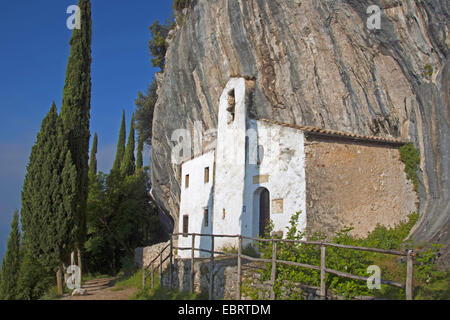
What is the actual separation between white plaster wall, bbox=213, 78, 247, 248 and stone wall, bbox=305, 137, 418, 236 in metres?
3.04

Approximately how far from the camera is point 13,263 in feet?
52.2

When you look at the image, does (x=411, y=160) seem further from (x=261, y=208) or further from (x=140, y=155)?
(x=140, y=155)

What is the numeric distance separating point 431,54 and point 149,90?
73.8 ft

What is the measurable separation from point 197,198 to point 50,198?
6099 mm

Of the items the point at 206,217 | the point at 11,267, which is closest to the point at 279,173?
the point at 206,217

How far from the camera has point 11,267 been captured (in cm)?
1580

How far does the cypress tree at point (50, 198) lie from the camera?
12.5 m

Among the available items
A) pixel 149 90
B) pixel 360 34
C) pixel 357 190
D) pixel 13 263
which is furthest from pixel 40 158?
pixel 149 90

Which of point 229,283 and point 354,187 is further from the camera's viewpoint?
point 354,187

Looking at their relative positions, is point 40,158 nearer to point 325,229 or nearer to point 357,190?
point 325,229

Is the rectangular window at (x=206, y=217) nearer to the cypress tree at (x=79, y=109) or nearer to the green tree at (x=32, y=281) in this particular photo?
the cypress tree at (x=79, y=109)

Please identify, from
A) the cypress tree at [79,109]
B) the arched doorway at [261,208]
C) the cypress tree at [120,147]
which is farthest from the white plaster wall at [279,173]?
the cypress tree at [120,147]

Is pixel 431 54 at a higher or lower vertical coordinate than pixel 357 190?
higher

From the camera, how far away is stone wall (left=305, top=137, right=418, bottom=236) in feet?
34.8
